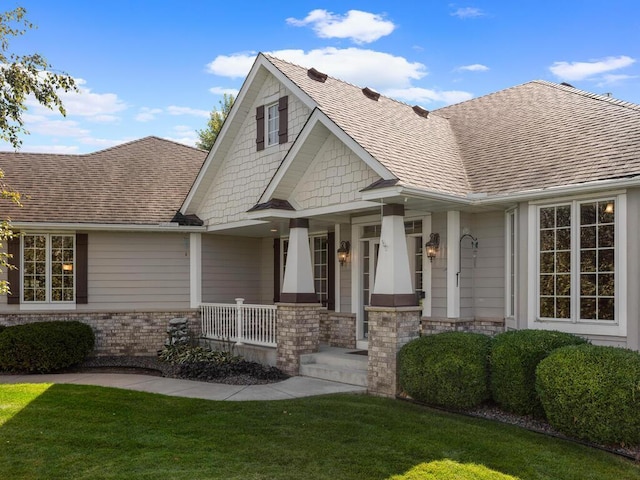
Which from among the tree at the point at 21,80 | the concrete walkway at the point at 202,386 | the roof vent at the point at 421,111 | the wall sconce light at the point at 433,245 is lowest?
the concrete walkway at the point at 202,386

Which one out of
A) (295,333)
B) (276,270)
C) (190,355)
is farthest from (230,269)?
(295,333)

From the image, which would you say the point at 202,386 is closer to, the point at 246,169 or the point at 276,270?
the point at 276,270

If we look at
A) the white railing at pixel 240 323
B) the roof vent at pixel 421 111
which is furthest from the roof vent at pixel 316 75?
the white railing at pixel 240 323

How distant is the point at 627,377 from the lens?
5.98 metres

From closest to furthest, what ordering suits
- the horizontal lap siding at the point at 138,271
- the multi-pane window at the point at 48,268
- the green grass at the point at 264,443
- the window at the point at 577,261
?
the green grass at the point at 264,443 → the window at the point at 577,261 → the multi-pane window at the point at 48,268 → the horizontal lap siding at the point at 138,271

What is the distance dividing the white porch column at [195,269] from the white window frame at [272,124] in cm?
336

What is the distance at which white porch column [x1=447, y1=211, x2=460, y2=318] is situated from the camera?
9.65 m

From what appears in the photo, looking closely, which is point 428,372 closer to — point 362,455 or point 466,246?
point 362,455

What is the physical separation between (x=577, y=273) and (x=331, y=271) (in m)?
5.63

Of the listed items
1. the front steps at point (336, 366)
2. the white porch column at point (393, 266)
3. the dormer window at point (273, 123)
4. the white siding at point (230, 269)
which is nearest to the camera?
the white porch column at point (393, 266)

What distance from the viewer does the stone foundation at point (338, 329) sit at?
38.7 ft

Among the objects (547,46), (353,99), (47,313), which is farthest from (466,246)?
(47,313)

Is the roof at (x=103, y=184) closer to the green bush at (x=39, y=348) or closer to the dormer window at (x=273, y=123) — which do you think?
the green bush at (x=39, y=348)

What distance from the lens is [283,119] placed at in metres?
12.0
